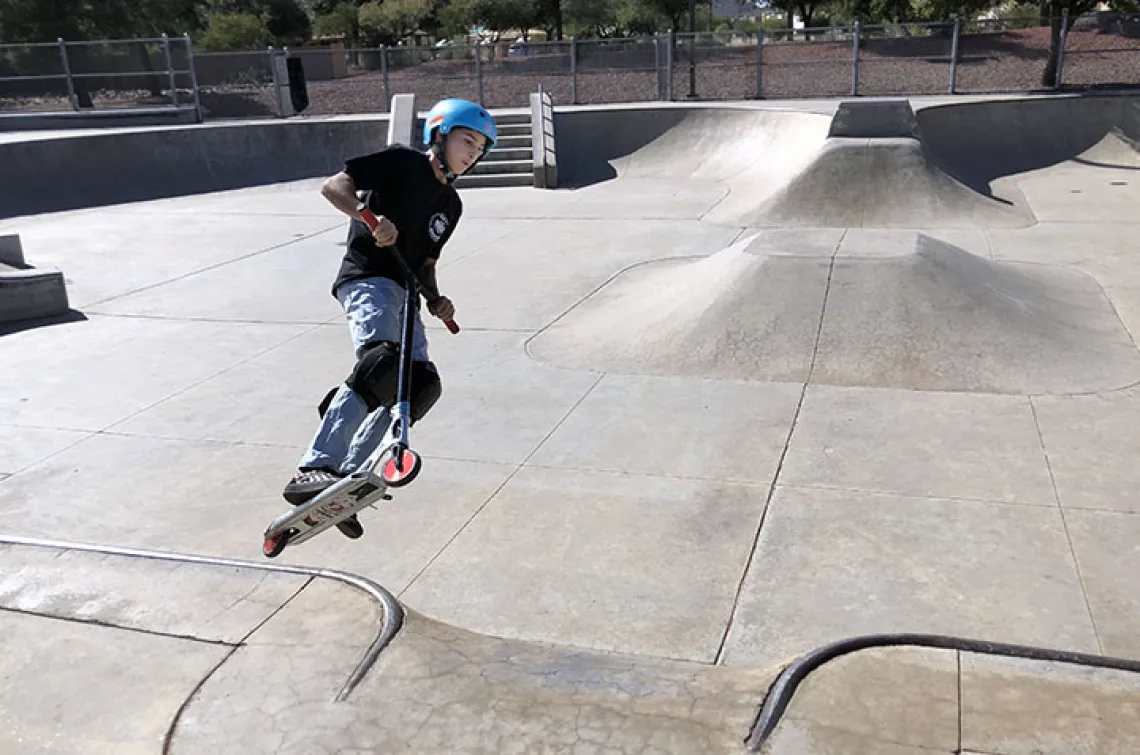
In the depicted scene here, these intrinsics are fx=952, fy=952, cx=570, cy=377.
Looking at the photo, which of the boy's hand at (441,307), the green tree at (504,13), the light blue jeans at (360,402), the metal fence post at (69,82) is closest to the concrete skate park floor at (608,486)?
the light blue jeans at (360,402)

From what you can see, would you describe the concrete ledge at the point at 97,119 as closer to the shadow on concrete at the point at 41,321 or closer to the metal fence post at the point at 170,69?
the metal fence post at the point at 170,69

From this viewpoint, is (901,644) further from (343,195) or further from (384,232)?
(343,195)

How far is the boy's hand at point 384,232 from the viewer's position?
12.3 feet

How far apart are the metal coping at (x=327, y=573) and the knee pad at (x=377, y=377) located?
2.38 ft

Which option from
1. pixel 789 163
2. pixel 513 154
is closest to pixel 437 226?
pixel 789 163

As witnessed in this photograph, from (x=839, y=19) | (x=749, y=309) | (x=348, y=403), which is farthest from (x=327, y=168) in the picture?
Answer: (x=839, y=19)

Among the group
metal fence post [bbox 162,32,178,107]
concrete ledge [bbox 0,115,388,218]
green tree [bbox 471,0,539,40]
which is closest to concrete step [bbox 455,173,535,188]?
concrete ledge [bbox 0,115,388,218]

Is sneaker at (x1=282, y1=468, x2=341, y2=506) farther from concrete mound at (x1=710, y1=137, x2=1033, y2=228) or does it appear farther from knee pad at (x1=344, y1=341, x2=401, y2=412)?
concrete mound at (x1=710, y1=137, x2=1033, y2=228)

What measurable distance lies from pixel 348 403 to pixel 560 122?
16.1m

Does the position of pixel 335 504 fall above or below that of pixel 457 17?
below

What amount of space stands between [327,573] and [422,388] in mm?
877

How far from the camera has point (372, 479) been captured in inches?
139

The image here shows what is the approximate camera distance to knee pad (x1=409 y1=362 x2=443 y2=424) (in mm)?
4062

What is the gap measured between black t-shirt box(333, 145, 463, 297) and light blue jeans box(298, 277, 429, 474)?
3.2 inches
